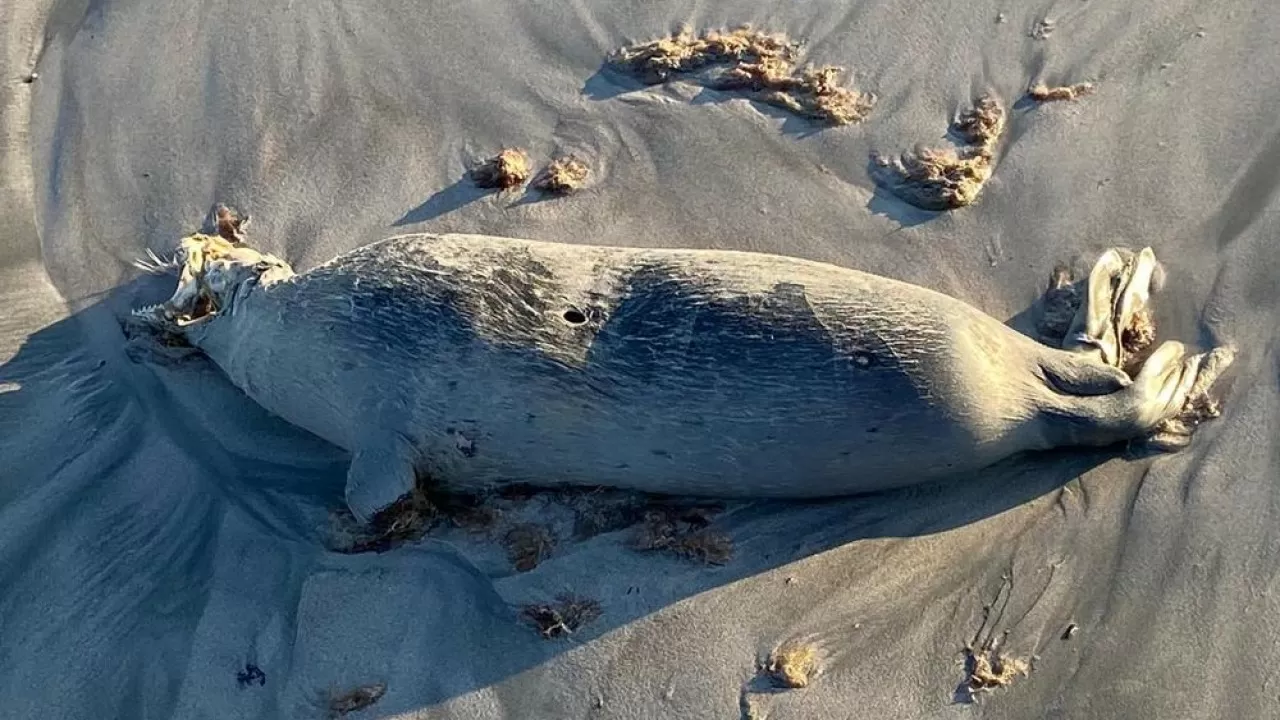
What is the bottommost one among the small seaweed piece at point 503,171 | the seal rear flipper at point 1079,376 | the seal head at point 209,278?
the seal head at point 209,278

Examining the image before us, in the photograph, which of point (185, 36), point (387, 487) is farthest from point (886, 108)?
point (185, 36)

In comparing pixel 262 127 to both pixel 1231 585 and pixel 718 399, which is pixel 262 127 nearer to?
pixel 718 399

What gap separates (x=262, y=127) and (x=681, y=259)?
2555 millimetres

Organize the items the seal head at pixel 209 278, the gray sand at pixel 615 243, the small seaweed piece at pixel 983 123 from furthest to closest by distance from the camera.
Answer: the small seaweed piece at pixel 983 123 < the seal head at pixel 209 278 < the gray sand at pixel 615 243

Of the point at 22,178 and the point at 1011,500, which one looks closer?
the point at 1011,500

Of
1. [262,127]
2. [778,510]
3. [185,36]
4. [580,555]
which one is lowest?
[580,555]

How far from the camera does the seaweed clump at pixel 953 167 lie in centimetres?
457

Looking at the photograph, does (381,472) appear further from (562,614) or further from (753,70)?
(753,70)

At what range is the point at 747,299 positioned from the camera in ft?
11.7

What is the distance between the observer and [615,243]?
4672 mm

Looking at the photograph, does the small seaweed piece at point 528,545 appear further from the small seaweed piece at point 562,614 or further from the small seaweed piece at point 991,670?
the small seaweed piece at point 991,670

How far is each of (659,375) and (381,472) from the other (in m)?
1.20

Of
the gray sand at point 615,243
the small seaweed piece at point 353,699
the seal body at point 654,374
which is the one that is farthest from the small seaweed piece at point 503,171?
the small seaweed piece at point 353,699

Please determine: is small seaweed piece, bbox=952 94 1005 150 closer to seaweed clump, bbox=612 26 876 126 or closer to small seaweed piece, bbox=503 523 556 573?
seaweed clump, bbox=612 26 876 126
